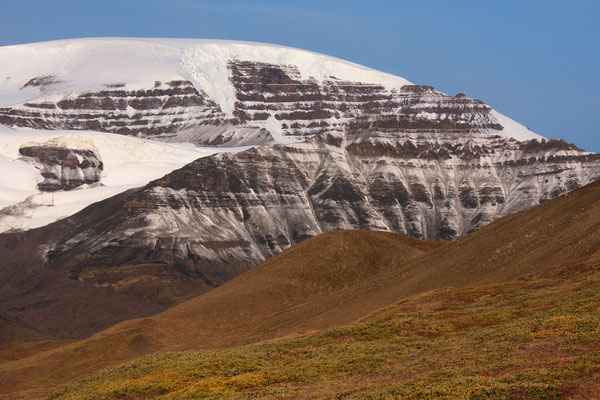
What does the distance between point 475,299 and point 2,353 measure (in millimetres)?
63219

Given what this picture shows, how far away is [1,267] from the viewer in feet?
637

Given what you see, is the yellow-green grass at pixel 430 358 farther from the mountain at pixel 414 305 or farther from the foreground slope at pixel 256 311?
the foreground slope at pixel 256 311

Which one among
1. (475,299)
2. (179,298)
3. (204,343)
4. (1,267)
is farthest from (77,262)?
(475,299)

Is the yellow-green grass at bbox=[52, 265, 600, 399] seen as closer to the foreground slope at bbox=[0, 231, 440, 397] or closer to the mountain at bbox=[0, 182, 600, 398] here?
the mountain at bbox=[0, 182, 600, 398]

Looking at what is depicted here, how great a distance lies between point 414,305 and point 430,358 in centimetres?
1895

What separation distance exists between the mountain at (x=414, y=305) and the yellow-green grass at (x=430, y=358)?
0.50 ft

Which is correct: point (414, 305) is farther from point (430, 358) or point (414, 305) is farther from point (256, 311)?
point (256, 311)

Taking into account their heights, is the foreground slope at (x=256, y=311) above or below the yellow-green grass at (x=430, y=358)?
above

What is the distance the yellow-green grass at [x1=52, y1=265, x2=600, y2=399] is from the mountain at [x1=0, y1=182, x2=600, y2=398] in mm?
152

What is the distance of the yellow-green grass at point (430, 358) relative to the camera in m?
30.1

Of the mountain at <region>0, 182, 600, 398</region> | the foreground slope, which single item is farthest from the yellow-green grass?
the foreground slope

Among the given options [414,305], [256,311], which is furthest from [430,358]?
[256,311]

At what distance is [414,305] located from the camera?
5666cm

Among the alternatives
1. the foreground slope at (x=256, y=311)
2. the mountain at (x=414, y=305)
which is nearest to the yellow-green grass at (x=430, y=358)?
the mountain at (x=414, y=305)
